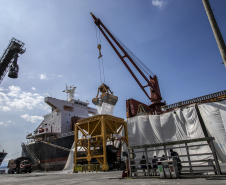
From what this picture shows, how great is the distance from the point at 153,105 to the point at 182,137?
11371mm

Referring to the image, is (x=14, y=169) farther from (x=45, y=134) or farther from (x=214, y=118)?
(x=214, y=118)

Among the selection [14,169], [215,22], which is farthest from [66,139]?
[215,22]

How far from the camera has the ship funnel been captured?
32.9m

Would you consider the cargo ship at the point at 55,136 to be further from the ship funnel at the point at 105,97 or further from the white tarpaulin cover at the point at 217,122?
the white tarpaulin cover at the point at 217,122

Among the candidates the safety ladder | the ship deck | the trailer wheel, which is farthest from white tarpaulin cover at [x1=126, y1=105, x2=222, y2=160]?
the safety ladder

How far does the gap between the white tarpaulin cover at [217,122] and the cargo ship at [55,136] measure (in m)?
26.7

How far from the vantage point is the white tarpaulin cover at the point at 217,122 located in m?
20.5

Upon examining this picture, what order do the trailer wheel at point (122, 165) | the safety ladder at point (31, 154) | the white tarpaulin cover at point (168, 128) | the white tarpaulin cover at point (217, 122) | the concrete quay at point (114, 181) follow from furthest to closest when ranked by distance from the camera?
1. the safety ladder at point (31, 154)
2. the white tarpaulin cover at point (168, 128)
3. the trailer wheel at point (122, 165)
4. the white tarpaulin cover at point (217, 122)
5. the concrete quay at point (114, 181)

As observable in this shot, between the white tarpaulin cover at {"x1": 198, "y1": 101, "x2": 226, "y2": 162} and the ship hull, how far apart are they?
26763 mm

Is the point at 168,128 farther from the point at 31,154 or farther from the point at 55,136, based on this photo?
the point at 31,154

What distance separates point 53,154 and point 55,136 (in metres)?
5.09

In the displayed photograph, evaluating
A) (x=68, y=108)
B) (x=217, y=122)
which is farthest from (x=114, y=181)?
(x=68, y=108)

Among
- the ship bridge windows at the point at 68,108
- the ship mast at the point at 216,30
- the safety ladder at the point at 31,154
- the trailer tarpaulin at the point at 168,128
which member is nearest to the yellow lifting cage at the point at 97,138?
the trailer tarpaulin at the point at 168,128

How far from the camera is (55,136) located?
4219cm
